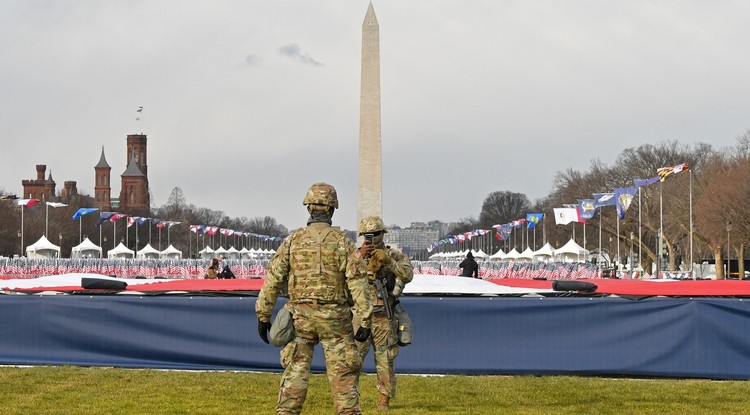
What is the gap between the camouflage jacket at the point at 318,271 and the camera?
9734mm

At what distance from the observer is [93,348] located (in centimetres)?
1714

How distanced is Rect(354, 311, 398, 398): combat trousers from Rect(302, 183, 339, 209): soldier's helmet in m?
2.61

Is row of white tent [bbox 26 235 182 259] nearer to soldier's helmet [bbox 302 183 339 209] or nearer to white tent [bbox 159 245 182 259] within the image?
white tent [bbox 159 245 182 259]

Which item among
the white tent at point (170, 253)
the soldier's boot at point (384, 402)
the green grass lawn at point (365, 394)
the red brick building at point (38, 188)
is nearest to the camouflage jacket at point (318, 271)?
the soldier's boot at point (384, 402)

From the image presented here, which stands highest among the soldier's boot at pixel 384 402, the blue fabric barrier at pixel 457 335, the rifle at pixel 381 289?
the rifle at pixel 381 289

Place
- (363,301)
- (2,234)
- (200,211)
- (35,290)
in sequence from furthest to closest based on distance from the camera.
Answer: (200,211), (2,234), (35,290), (363,301)

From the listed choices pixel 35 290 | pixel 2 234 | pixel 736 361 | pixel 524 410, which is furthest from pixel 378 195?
pixel 2 234

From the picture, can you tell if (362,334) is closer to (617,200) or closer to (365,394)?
(365,394)

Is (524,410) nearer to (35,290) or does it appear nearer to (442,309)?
(442,309)

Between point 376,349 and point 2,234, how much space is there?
100995mm

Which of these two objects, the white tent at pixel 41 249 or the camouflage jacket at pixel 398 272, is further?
the white tent at pixel 41 249

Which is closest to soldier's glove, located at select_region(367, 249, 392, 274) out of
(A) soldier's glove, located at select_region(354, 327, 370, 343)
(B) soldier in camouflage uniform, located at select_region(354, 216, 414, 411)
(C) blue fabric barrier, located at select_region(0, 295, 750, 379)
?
(B) soldier in camouflage uniform, located at select_region(354, 216, 414, 411)

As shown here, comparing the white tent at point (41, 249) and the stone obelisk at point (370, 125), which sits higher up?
the stone obelisk at point (370, 125)

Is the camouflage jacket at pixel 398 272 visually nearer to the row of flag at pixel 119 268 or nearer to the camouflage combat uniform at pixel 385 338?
the camouflage combat uniform at pixel 385 338
